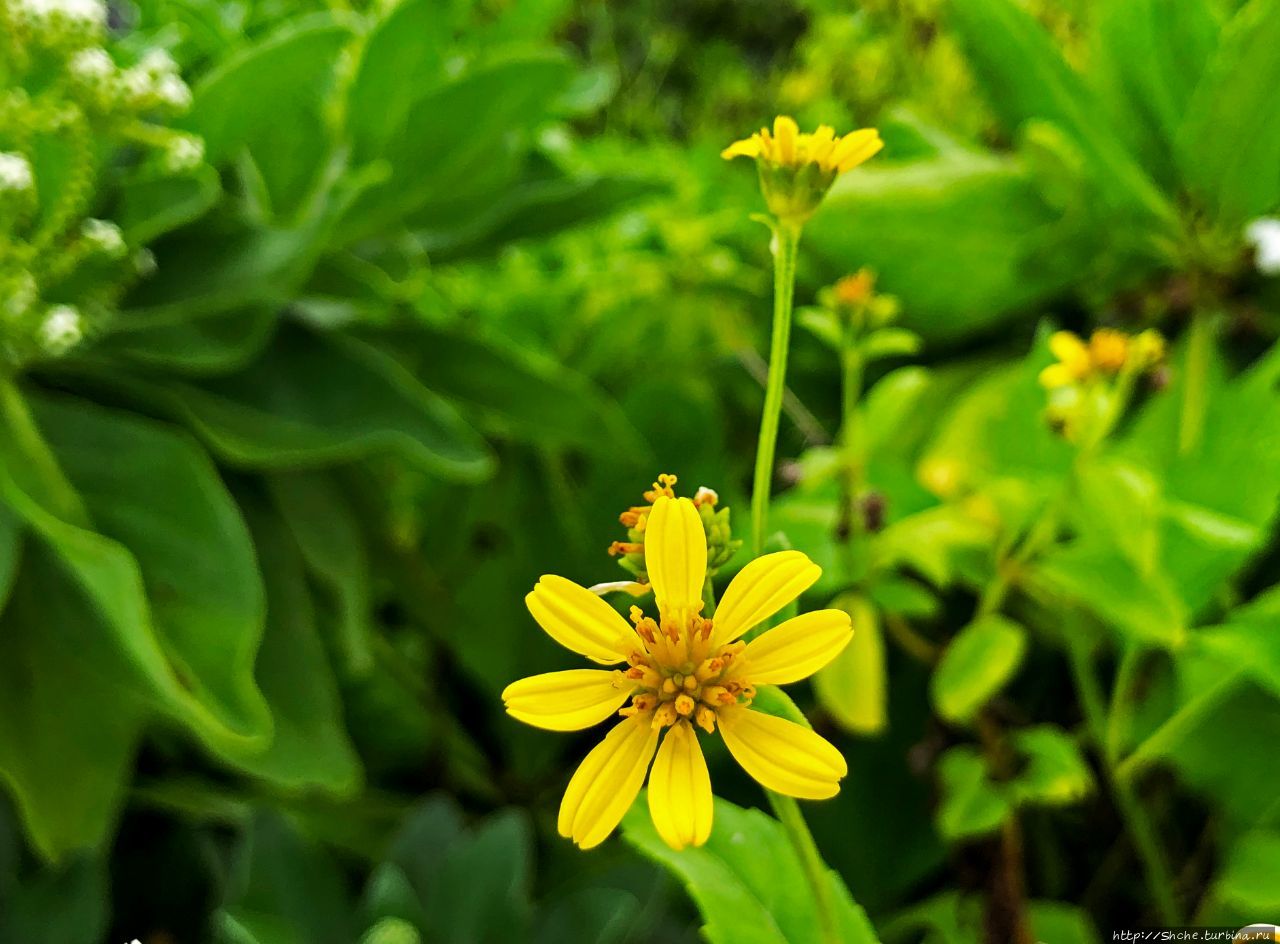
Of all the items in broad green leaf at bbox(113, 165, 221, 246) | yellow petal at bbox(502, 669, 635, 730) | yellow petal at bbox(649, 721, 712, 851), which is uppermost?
broad green leaf at bbox(113, 165, 221, 246)

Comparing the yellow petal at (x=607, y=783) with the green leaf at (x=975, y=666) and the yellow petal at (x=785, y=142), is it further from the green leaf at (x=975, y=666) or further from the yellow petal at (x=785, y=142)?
the green leaf at (x=975, y=666)

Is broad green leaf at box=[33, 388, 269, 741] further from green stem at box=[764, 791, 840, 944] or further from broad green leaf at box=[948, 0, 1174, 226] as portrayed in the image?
broad green leaf at box=[948, 0, 1174, 226]

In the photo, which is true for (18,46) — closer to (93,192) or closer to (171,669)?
(93,192)

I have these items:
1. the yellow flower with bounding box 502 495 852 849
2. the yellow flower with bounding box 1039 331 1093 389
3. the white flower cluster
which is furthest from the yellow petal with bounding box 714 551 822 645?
the white flower cluster

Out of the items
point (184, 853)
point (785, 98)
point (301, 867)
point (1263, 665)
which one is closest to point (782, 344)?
point (1263, 665)

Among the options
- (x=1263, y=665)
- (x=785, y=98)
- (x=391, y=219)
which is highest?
(x=785, y=98)

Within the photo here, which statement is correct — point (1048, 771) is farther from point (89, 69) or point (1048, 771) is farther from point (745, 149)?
point (89, 69)
